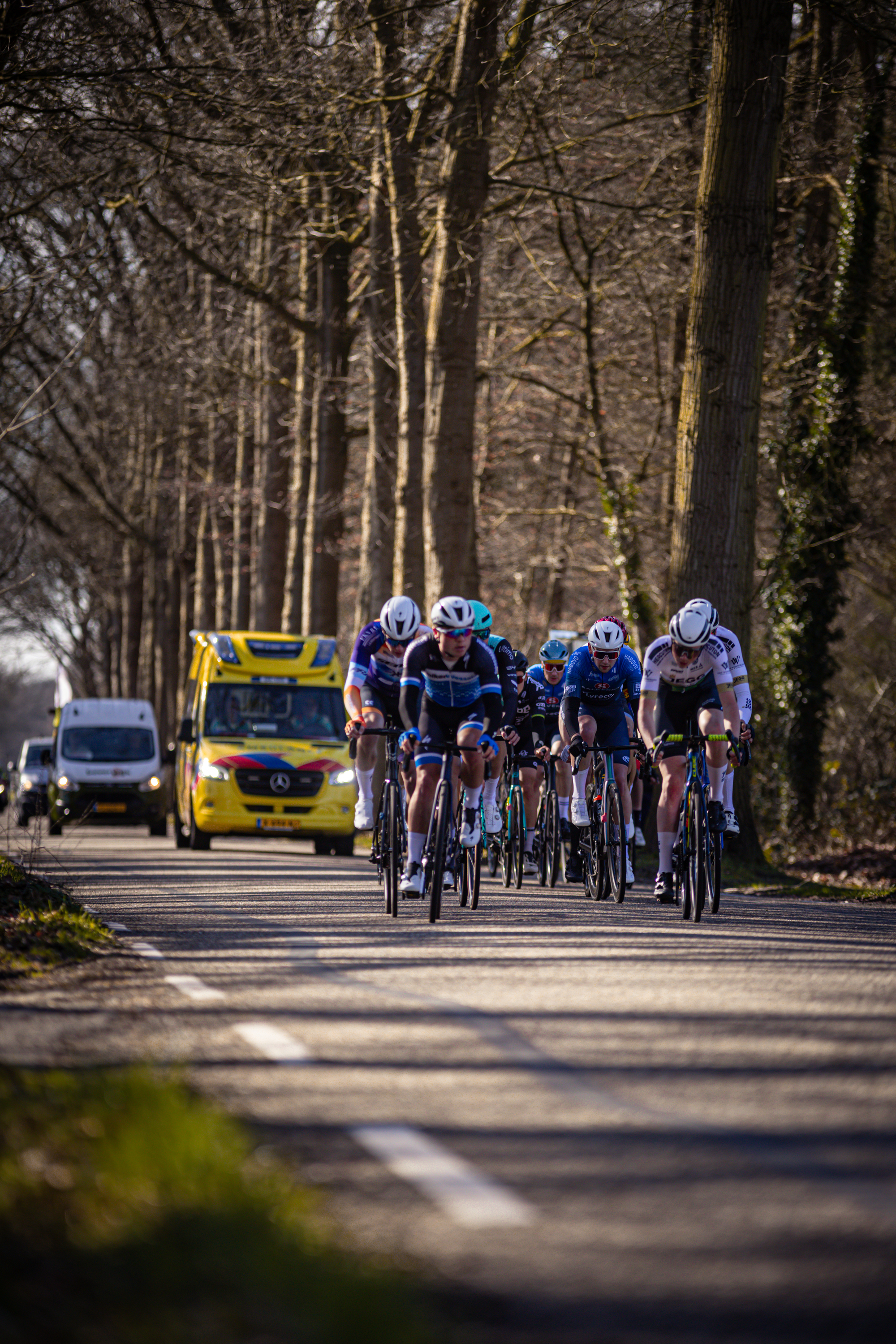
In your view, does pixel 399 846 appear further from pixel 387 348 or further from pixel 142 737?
pixel 142 737

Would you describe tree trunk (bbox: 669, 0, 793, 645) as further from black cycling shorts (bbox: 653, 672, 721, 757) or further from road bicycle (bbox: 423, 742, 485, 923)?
road bicycle (bbox: 423, 742, 485, 923)

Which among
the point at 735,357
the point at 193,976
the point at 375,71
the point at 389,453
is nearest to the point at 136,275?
the point at 389,453

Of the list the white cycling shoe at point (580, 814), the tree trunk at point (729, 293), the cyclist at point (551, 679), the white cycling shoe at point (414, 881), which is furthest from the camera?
the tree trunk at point (729, 293)

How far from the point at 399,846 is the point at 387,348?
14041mm

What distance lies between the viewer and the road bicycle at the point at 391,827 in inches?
462

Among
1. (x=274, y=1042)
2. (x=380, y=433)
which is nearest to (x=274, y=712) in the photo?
(x=380, y=433)

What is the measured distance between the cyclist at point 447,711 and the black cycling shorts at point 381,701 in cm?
132

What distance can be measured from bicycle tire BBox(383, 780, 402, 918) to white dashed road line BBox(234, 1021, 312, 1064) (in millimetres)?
5081

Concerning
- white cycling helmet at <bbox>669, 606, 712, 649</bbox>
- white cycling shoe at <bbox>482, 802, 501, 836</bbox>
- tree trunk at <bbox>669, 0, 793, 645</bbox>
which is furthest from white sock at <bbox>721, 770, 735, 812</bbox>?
tree trunk at <bbox>669, 0, 793, 645</bbox>

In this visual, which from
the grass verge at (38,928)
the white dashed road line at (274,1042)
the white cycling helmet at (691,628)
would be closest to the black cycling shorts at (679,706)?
the white cycling helmet at (691,628)

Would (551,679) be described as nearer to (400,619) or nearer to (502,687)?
(502,687)

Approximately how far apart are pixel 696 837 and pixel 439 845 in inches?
76.1

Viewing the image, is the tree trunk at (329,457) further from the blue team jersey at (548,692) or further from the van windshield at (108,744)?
the blue team jersey at (548,692)

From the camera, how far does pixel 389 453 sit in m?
24.2
